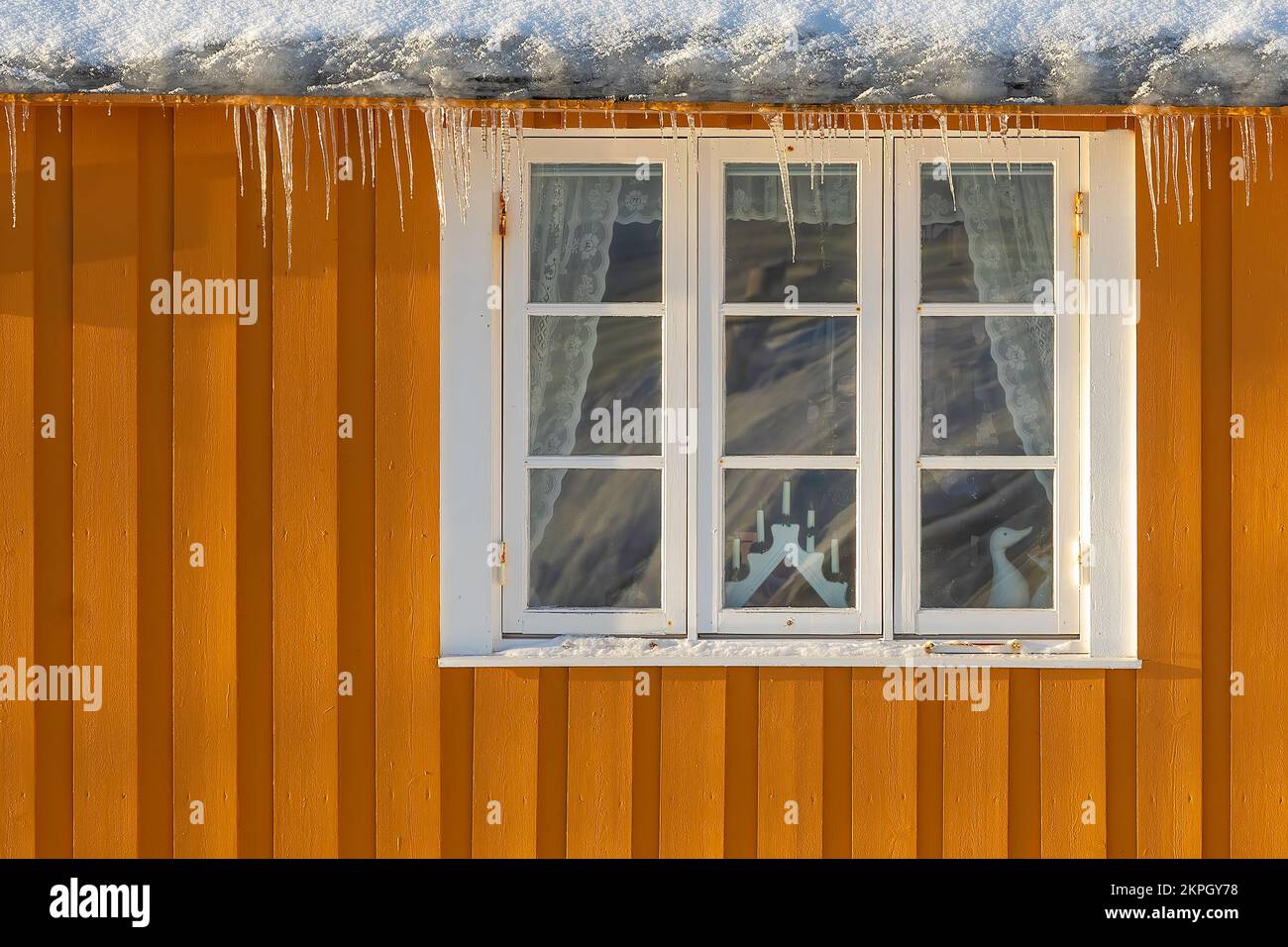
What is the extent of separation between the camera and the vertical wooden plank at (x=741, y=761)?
2959 mm

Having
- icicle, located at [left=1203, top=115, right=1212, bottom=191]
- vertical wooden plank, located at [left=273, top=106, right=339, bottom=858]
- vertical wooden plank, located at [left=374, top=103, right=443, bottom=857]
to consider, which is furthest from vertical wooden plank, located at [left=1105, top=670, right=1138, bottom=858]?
vertical wooden plank, located at [left=273, top=106, right=339, bottom=858]

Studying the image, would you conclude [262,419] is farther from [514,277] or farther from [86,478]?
[514,277]

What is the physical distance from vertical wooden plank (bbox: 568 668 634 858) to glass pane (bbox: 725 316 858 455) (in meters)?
0.80

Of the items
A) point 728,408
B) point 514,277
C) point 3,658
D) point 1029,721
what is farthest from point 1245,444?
point 3,658

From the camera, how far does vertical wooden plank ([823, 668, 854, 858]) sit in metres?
2.96

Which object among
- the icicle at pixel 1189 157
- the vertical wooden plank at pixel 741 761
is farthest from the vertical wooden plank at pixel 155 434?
the icicle at pixel 1189 157

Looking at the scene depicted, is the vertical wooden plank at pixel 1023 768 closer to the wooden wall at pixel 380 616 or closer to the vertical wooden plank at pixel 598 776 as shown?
the wooden wall at pixel 380 616

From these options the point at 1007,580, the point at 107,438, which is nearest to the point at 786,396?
the point at 1007,580

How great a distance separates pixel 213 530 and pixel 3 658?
2.13ft

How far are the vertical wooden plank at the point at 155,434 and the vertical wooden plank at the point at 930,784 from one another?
6.72 feet

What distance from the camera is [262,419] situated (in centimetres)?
295

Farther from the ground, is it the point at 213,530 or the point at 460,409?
the point at 460,409

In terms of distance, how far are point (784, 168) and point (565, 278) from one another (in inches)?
26.2

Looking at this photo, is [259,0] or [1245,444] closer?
[259,0]
